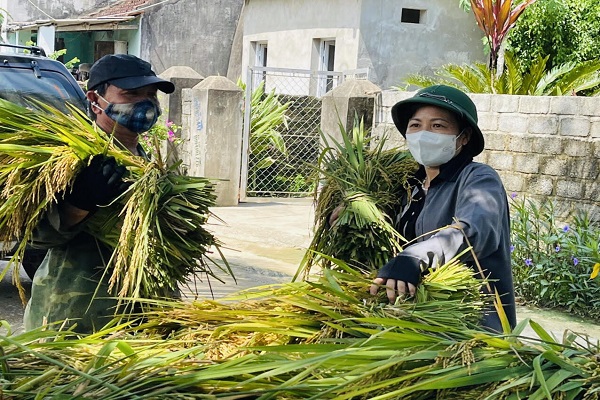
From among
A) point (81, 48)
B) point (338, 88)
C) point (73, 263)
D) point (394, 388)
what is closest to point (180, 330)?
point (394, 388)

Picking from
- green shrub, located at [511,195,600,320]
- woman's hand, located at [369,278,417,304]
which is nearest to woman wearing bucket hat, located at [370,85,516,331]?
woman's hand, located at [369,278,417,304]

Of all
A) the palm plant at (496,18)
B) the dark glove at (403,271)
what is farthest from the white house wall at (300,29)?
the dark glove at (403,271)

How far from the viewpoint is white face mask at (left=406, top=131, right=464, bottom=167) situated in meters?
2.99

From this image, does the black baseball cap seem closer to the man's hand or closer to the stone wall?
the man's hand

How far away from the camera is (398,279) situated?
227 centimetres

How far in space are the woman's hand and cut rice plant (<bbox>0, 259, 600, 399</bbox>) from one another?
3 cm

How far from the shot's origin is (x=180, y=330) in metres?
2.28

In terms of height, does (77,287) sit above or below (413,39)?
below

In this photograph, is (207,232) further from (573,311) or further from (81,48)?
(81,48)

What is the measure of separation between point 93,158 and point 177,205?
31 centimetres

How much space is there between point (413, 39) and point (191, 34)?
8592 mm

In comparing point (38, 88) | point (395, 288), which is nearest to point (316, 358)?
point (395, 288)

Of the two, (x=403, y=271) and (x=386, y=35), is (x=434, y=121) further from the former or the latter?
(x=386, y=35)

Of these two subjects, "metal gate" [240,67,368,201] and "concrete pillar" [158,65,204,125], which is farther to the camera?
"concrete pillar" [158,65,204,125]
